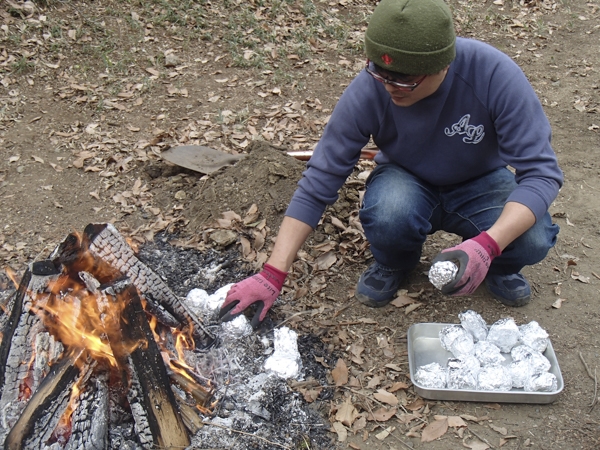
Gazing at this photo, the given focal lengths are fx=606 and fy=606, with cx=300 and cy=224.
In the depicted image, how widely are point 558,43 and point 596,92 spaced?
1.40 m

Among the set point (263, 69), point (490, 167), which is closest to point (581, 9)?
point (263, 69)

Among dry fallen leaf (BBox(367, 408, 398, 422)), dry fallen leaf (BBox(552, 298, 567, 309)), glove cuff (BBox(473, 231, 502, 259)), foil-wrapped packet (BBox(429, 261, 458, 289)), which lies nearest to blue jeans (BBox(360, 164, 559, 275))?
dry fallen leaf (BBox(552, 298, 567, 309))

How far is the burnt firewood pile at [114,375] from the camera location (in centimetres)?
249

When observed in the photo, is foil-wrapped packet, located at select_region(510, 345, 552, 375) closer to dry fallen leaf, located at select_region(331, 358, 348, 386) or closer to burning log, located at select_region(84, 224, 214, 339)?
dry fallen leaf, located at select_region(331, 358, 348, 386)

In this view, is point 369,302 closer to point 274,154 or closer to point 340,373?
point 340,373

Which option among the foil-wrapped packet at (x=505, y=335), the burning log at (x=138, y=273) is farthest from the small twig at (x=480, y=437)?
the burning log at (x=138, y=273)

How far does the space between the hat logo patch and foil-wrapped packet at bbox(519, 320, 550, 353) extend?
158 centimetres

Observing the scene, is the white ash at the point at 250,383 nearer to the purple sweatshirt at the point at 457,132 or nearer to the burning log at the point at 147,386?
the burning log at the point at 147,386

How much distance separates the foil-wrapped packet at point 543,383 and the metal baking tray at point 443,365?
1.2 inches

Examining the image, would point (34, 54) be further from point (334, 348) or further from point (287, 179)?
point (334, 348)

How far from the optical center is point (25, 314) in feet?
8.41

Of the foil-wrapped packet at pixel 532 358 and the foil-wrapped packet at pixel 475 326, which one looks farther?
the foil-wrapped packet at pixel 475 326

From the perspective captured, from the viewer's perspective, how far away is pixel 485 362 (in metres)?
3.11

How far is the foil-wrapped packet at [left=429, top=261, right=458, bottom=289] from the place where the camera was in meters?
2.76
